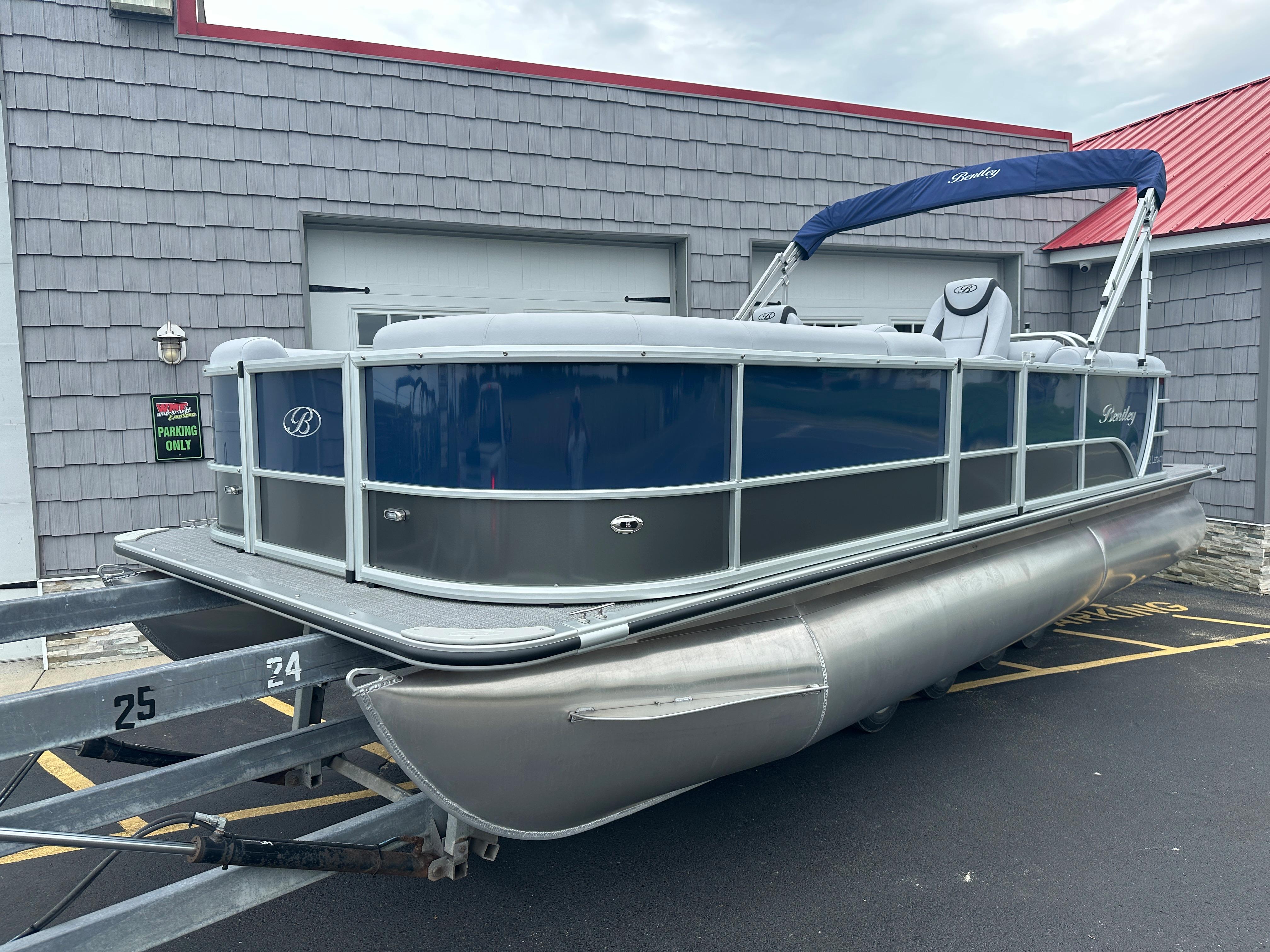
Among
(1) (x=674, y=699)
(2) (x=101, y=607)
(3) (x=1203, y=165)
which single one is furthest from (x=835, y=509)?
(3) (x=1203, y=165)

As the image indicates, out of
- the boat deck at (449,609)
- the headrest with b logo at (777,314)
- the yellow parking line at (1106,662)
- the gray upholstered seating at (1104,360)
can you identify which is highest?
the headrest with b logo at (777,314)

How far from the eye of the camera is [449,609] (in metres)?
2.76

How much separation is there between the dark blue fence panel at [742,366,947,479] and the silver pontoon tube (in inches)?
19.2

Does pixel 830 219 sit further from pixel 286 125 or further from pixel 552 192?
pixel 286 125

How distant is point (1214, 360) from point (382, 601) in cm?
790

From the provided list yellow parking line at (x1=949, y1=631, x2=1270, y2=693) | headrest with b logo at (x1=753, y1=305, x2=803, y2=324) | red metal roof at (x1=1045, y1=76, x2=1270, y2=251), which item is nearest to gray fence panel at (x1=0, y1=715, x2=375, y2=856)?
headrest with b logo at (x1=753, y1=305, x2=803, y2=324)

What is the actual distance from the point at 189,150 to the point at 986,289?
5348 millimetres

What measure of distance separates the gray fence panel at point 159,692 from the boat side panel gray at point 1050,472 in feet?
12.2

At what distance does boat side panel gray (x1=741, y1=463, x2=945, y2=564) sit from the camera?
3.22 metres

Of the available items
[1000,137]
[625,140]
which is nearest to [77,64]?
[625,140]

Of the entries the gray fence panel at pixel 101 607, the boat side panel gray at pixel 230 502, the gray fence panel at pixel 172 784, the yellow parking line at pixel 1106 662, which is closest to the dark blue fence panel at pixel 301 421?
the boat side panel gray at pixel 230 502

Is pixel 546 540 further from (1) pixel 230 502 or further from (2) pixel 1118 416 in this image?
(2) pixel 1118 416

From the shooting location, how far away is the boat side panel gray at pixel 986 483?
4.29 m

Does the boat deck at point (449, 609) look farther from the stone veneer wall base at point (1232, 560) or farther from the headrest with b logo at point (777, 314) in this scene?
the stone veneer wall base at point (1232, 560)
